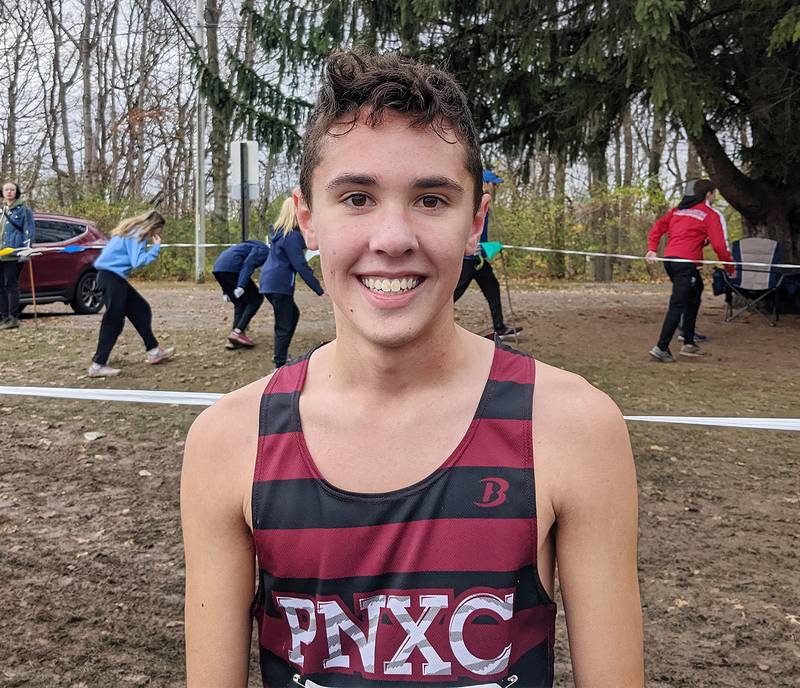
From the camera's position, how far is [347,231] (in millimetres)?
1480

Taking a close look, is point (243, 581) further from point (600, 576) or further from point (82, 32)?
point (82, 32)

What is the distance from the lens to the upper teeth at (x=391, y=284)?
1451 millimetres

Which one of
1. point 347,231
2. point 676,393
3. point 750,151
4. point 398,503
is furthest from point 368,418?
point 750,151

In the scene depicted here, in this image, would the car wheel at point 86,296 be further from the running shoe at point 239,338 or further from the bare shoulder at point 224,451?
the bare shoulder at point 224,451

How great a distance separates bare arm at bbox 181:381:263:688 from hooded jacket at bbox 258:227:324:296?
22.0ft

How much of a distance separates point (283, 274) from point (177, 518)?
378 centimetres

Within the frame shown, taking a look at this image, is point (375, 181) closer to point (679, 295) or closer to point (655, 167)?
point (679, 295)

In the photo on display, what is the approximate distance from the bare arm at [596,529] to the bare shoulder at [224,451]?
500 mm

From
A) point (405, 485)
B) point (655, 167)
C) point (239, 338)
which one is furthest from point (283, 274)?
point (655, 167)

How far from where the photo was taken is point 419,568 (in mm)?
1406

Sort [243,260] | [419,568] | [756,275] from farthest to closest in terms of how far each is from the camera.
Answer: [756,275] → [243,260] → [419,568]

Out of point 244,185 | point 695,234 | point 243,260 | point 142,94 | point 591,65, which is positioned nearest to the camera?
point 591,65

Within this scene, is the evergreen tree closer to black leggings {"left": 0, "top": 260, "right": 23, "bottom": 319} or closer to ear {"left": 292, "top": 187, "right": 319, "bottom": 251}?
black leggings {"left": 0, "top": 260, "right": 23, "bottom": 319}

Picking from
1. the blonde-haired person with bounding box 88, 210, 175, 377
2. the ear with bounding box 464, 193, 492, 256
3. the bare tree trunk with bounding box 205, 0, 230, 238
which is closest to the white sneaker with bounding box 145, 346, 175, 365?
the blonde-haired person with bounding box 88, 210, 175, 377
